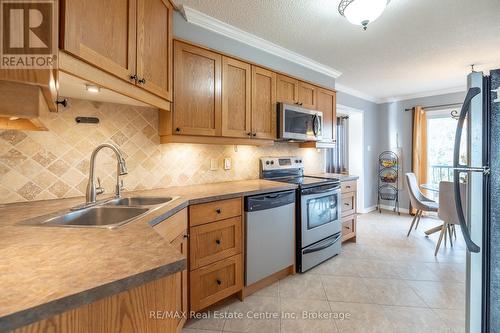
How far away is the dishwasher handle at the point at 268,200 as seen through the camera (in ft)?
6.24

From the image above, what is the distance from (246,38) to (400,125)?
4192 millimetres

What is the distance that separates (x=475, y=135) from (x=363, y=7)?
115cm

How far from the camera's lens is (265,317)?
1.73 metres

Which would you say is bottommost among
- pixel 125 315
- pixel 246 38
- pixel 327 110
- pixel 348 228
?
pixel 348 228

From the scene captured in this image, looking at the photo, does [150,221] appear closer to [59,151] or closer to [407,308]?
[59,151]

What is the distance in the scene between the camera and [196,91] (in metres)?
1.97

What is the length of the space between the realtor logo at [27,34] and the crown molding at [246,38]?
4.50ft

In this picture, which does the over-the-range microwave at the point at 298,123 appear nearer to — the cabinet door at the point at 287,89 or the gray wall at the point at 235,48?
the cabinet door at the point at 287,89

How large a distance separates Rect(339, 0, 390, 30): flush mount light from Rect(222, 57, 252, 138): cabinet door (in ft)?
3.20

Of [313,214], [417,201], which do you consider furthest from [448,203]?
[313,214]

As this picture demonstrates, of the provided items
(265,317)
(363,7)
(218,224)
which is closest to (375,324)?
(265,317)

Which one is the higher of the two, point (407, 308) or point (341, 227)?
point (341, 227)

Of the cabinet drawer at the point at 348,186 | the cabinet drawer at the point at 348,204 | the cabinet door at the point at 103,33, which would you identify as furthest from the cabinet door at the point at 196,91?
the cabinet drawer at the point at 348,204

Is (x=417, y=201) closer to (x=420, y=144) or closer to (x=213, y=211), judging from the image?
(x=420, y=144)
